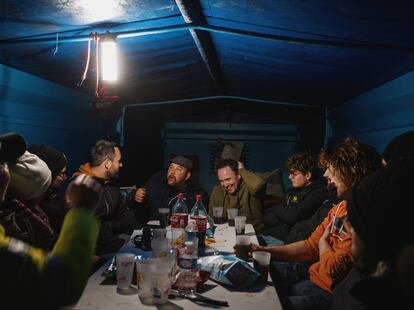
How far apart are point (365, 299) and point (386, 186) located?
0.43 metres

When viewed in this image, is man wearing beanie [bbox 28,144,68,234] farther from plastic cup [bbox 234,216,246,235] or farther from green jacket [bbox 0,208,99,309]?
green jacket [bbox 0,208,99,309]

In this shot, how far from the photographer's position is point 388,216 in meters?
1.28

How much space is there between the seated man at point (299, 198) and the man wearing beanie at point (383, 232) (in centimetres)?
321

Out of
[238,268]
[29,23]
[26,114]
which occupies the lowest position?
[238,268]

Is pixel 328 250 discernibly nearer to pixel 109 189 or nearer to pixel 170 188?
pixel 109 189

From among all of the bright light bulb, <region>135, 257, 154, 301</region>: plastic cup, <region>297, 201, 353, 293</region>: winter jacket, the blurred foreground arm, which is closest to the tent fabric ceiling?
the bright light bulb

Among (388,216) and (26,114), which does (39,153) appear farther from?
(388,216)

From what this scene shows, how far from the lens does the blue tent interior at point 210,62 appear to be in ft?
9.16

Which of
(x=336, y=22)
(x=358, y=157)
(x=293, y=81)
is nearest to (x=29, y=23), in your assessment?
(x=336, y=22)

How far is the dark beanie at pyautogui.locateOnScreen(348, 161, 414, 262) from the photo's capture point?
4.15 feet

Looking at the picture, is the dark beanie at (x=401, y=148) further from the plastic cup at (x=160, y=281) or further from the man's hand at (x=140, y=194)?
the man's hand at (x=140, y=194)

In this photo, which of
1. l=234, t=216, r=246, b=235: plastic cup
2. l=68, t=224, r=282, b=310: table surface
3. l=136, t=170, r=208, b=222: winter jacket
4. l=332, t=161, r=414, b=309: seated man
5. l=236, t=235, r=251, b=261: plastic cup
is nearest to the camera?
l=332, t=161, r=414, b=309: seated man

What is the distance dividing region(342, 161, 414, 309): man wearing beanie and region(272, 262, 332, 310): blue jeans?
133cm

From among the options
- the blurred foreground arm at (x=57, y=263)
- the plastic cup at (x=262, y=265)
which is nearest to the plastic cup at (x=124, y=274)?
the blurred foreground arm at (x=57, y=263)
